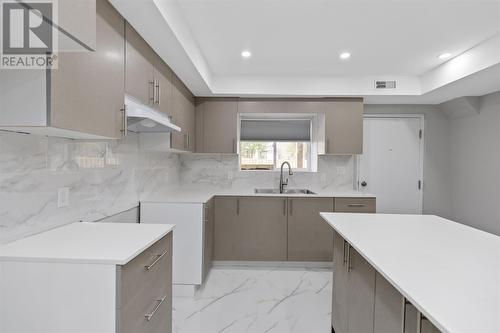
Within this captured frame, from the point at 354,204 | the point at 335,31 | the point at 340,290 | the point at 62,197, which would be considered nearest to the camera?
the point at 62,197

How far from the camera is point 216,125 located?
354 cm

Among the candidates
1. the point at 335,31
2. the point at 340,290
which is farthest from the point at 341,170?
the point at 340,290

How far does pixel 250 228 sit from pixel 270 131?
144 cm

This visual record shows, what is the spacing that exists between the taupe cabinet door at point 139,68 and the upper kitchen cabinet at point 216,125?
4.75 ft

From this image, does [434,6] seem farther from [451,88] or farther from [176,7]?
[176,7]

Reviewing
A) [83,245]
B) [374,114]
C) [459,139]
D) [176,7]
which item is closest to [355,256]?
[83,245]

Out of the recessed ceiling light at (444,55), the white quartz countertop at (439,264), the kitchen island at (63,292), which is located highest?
the recessed ceiling light at (444,55)

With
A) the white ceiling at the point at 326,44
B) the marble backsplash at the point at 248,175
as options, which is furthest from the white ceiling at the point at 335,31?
the marble backsplash at the point at 248,175

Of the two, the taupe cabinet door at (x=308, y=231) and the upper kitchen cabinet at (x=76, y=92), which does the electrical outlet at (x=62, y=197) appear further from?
the taupe cabinet door at (x=308, y=231)

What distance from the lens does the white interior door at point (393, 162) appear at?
12.8 feet

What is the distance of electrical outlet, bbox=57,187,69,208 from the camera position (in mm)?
1522

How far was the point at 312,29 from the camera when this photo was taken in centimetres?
222

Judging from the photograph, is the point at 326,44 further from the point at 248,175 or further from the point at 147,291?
the point at 147,291

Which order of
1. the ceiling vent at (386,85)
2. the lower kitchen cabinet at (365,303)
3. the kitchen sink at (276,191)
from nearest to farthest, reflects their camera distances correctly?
the lower kitchen cabinet at (365,303) < the ceiling vent at (386,85) < the kitchen sink at (276,191)
